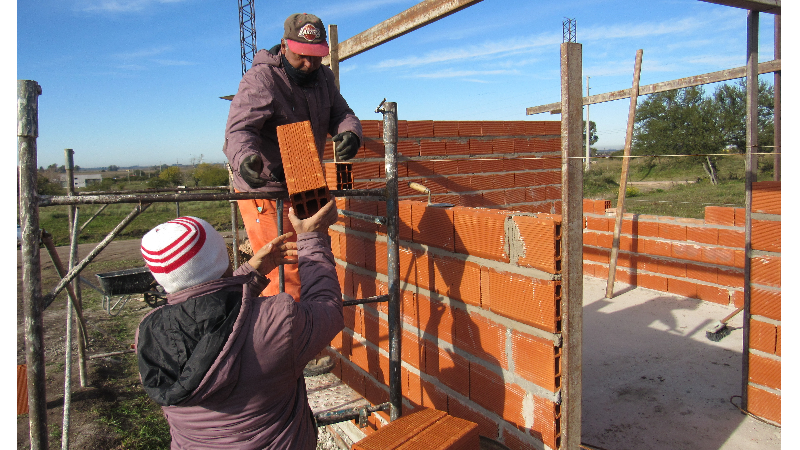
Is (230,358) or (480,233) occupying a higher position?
(480,233)

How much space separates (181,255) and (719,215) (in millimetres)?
5917

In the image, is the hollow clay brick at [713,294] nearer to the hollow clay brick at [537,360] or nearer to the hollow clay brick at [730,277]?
the hollow clay brick at [730,277]

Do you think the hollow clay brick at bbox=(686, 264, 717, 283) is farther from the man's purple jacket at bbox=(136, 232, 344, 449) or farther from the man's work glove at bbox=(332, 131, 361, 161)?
the man's purple jacket at bbox=(136, 232, 344, 449)

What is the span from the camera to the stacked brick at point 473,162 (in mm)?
4836

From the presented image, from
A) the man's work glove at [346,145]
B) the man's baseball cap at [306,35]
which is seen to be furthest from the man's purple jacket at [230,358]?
the man's baseball cap at [306,35]

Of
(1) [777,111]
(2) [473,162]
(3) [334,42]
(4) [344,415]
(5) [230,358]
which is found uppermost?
(3) [334,42]

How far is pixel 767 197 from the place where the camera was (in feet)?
9.78

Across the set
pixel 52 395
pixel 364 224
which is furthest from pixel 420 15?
pixel 52 395

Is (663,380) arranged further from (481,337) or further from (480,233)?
(480,233)

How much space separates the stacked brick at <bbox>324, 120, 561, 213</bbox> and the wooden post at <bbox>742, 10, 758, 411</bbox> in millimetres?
1847

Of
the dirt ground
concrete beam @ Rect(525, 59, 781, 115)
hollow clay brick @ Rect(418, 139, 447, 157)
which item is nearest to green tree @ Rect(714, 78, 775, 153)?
concrete beam @ Rect(525, 59, 781, 115)

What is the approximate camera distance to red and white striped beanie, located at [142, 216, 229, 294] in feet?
4.49

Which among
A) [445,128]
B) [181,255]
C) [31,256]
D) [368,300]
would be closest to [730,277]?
[445,128]

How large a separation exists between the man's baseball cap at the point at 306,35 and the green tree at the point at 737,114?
98.4 ft
